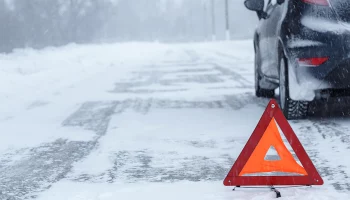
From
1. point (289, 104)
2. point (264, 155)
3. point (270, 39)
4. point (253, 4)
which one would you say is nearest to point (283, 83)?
point (289, 104)

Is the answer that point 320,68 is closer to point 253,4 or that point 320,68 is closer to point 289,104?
point 289,104

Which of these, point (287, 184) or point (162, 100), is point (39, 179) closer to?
point (287, 184)

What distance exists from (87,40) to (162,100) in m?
63.0

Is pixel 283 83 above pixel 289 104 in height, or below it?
above

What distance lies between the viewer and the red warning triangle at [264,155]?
15.3 feet

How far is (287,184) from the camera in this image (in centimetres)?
468

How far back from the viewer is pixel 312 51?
7746mm

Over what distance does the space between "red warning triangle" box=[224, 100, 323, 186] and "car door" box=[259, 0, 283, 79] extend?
3937 millimetres

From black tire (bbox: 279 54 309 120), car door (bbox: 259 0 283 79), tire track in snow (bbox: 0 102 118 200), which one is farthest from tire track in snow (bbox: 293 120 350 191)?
tire track in snow (bbox: 0 102 118 200)

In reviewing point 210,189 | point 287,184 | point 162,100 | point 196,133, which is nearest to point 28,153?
point 196,133

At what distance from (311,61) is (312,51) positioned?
0.11m

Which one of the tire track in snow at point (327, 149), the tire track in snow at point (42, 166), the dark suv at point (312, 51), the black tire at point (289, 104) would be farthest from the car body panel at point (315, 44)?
the tire track in snow at point (42, 166)

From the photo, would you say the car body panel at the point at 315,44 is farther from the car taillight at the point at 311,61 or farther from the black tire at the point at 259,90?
the black tire at the point at 259,90

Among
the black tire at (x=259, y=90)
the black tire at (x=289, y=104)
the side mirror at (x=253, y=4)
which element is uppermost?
the side mirror at (x=253, y=4)
